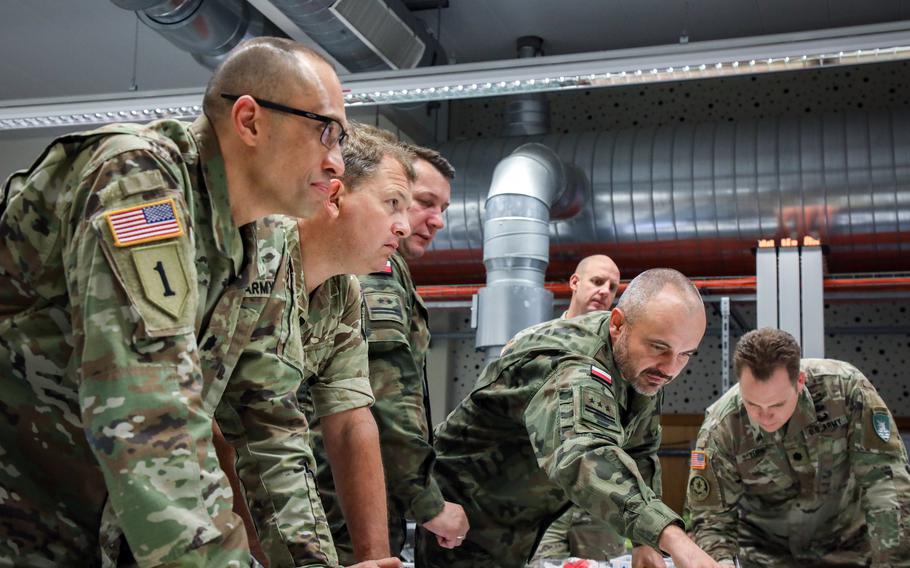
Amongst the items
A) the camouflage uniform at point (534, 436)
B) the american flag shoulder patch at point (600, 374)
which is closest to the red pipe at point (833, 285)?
the camouflage uniform at point (534, 436)

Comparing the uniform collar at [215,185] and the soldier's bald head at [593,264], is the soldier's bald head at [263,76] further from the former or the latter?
the soldier's bald head at [593,264]

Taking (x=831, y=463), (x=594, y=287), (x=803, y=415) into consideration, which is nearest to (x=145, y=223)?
(x=803, y=415)

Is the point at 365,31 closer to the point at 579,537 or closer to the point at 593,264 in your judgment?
the point at 593,264

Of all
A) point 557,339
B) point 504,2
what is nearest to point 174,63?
point 504,2

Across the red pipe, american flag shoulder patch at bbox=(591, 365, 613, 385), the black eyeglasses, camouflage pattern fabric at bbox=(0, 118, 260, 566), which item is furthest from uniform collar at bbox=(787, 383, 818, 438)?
camouflage pattern fabric at bbox=(0, 118, 260, 566)

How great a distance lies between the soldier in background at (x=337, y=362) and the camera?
1.58 m

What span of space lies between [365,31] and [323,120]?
4423 millimetres

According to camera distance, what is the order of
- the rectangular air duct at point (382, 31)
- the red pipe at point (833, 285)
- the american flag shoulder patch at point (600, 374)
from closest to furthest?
1. the american flag shoulder patch at point (600, 374)
2. the rectangular air duct at point (382, 31)
3. the red pipe at point (833, 285)

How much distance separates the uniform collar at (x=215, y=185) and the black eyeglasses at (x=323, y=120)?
0.06 metres

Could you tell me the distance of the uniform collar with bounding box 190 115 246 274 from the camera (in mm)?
1262

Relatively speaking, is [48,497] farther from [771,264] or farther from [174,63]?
[174,63]

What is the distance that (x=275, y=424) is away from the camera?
160 cm

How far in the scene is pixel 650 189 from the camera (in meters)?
6.04

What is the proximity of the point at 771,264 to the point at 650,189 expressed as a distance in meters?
0.87
